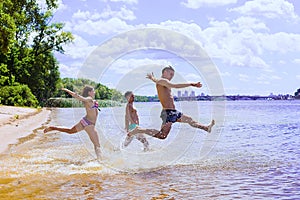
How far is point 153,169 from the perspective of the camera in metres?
10.2

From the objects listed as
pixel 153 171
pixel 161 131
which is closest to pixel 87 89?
pixel 161 131

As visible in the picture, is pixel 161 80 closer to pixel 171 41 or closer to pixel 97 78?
pixel 171 41

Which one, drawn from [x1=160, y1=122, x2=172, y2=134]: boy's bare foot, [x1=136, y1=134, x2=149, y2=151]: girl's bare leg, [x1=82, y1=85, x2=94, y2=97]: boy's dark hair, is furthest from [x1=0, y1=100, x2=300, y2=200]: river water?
[x1=82, y1=85, x2=94, y2=97]: boy's dark hair

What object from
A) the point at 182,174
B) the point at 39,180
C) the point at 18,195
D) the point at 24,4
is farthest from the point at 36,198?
the point at 24,4

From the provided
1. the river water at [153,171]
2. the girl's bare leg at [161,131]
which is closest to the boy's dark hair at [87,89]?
the girl's bare leg at [161,131]

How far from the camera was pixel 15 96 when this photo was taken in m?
42.0

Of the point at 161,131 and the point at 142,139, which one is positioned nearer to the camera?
the point at 161,131

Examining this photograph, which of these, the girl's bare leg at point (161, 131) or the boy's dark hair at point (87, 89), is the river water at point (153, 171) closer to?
the girl's bare leg at point (161, 131)

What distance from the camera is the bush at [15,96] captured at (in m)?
40.7

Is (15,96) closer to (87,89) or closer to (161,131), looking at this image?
(87,89)

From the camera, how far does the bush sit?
40.7 metres

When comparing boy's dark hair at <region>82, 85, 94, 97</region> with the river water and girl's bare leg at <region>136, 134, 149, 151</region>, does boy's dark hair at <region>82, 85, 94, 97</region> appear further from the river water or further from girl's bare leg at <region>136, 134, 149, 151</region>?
girl's bare leg at <region>136, 134, 149, 151</region>

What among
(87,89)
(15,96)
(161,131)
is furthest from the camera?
(15,96)

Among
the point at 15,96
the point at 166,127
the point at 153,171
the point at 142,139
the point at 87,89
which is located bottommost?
the point at 153,171
